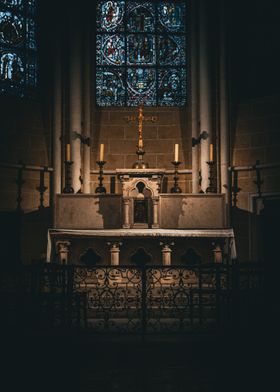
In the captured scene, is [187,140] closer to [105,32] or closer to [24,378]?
[105,32]

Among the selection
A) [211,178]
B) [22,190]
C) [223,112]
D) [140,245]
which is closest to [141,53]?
[223,112]

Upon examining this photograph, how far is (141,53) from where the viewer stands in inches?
526

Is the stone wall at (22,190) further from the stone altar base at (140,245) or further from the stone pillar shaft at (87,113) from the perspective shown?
the stone altar base at (140,245)

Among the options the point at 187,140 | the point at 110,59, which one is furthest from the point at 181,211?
the point at 110,59

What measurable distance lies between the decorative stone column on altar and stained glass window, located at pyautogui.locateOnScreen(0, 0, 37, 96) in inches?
115

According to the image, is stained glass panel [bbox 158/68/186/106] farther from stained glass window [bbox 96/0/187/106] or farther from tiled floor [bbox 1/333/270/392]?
tiled floor [bbox 1/333/270/392]

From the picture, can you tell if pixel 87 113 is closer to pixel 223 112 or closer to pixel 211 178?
pixel 223 112

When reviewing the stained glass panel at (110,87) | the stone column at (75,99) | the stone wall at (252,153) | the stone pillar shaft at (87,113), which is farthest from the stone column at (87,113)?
the stone wall at (252,153)

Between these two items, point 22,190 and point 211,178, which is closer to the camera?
point 211,178

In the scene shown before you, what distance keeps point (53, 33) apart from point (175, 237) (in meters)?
4.52

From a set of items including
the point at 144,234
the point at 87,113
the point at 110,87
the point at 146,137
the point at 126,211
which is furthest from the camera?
the point at 110,87

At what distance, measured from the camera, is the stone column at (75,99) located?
12.3 m

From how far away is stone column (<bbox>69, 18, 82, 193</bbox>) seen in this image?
1230 cm

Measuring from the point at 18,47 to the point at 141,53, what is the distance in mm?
2228
